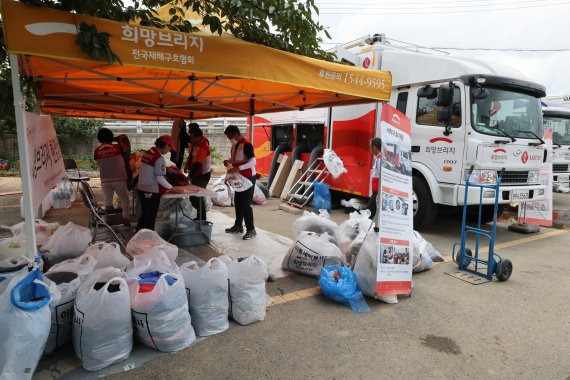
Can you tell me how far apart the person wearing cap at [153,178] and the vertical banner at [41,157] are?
99cm

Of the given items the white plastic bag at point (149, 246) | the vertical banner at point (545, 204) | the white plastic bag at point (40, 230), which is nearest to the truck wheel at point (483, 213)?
the vertical banner at point (545, 204)

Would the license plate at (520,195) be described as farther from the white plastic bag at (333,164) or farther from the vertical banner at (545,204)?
the white plastic bag at (333,164)

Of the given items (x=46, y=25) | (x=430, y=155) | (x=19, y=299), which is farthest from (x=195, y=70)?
(x=430, y=155)

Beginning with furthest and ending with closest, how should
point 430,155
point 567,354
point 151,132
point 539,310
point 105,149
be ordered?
point 151,132 → point 430,155 → point 105,149 → point 539,310 → point 567,354

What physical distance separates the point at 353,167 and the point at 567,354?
16.8 ft

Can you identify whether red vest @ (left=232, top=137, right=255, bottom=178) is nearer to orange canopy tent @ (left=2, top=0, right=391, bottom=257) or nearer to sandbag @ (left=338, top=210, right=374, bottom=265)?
orange canopy tent @ (left=2, top=0, right=391, bottom=257)

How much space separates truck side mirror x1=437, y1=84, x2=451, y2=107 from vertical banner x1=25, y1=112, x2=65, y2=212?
5.07 metres

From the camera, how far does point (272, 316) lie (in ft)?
10.6

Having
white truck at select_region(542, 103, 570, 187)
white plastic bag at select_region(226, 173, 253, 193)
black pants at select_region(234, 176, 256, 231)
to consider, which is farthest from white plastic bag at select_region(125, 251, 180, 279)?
white truck at select_region(542, 103, 570, 187)

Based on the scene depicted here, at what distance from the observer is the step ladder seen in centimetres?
820

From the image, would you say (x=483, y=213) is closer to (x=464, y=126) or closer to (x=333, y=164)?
(x=464, y=126)

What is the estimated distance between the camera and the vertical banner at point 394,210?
3.46 m

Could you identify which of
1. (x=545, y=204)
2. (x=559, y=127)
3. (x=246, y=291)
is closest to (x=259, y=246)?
(x=246, y=291)

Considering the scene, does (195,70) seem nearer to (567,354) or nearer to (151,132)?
(567,354)
